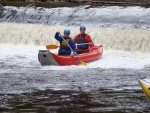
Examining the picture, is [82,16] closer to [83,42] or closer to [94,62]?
[83,42]

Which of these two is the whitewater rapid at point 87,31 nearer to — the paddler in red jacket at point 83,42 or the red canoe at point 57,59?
the red canoe at point 57,59

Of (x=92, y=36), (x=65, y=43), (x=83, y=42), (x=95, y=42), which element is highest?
(x=65, y=43)

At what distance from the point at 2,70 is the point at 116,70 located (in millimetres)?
3197

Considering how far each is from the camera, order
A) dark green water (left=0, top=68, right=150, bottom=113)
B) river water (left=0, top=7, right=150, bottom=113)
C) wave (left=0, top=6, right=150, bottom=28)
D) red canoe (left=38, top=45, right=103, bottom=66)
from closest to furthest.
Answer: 1. dark green water (left=0, top=68, right=150, bottom=113)
2. river water (left=0, top=7, right=150, bottom=113)
3. red canoe (left=38, top=45, right=103, bottom=66)
4. wave (left=0, top=6, right=150, bottom=28)

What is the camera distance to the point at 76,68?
1271 centimetres

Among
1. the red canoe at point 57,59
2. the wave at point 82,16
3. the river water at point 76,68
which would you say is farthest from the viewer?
the wave at point 82,16

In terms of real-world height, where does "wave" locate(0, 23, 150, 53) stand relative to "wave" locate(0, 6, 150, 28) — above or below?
below

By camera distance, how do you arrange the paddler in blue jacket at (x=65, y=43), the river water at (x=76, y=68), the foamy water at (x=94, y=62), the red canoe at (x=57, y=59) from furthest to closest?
the paddler in blue jacket at (x=65, y=43)
the foamy water at (x=94, y=62)
the red canoe at (x=57, y=59)
the river water at (x=76, y=68)

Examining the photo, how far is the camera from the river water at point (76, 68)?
27.6 ft

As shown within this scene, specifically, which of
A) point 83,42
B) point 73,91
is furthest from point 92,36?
point 73,91

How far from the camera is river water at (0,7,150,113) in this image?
27.6ft

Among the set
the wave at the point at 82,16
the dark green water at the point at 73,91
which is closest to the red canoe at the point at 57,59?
the dark green water at the point at 73,91

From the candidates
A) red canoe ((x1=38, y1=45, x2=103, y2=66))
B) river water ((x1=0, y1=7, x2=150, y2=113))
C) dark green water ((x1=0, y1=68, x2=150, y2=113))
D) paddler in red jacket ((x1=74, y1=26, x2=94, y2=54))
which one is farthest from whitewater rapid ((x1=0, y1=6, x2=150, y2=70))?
dark green water ((x1=0, y1=68, x2=150, y2=113))

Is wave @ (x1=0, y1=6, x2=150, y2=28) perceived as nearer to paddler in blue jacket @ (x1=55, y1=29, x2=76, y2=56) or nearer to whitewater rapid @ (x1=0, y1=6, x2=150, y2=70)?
A: whitewater rapid @ (x1=0, y1=6, x2=150, y2=70)
